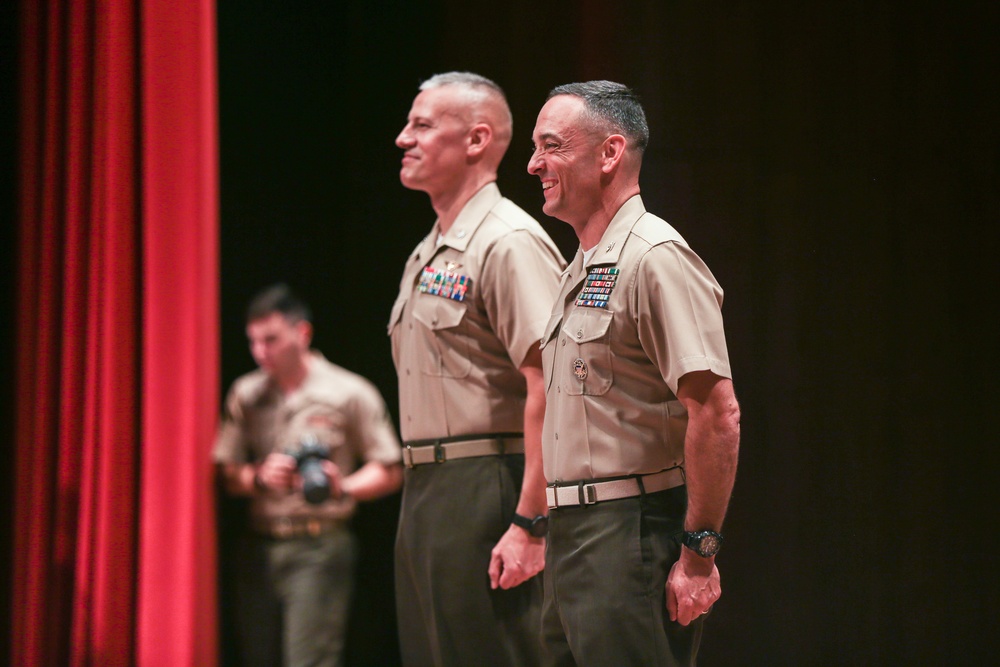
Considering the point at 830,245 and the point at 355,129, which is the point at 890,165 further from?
the point at 355,129

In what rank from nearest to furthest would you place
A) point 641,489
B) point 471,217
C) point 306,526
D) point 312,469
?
point 641,489 < point 471,217 < point 312,469 < point 306,526

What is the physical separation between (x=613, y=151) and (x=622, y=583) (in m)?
0.76

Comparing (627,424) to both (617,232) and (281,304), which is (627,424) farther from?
(281,304)

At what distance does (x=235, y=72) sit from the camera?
3.39 meters

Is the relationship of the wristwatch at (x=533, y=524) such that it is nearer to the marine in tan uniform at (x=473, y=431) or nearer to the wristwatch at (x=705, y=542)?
the marine in tan uniform at (x=473, y=431)

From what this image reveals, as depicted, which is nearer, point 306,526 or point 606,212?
point 606,212

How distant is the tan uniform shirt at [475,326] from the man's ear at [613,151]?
37 centimetres

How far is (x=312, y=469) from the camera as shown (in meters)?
2.83

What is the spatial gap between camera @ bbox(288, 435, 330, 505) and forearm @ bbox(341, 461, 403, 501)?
6.1 inches

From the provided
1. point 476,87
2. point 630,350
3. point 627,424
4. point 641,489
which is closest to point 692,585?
point 641,489

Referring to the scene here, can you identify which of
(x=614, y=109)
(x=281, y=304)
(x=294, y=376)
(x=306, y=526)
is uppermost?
(x=614, y=109)

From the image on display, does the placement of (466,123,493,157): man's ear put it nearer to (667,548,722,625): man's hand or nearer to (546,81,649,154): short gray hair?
(546,81,649,154): short gray hair

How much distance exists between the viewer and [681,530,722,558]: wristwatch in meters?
1.64

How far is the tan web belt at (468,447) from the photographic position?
223cm
